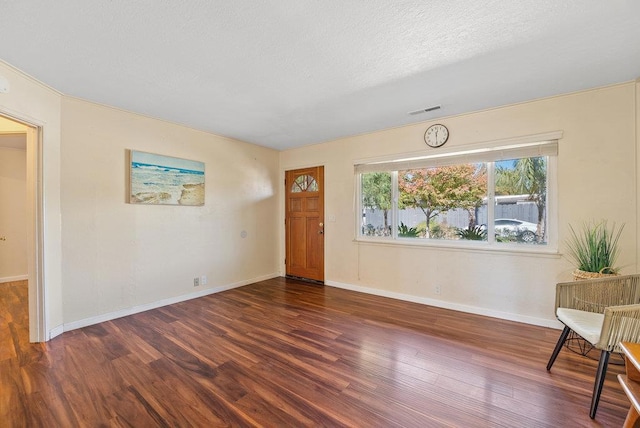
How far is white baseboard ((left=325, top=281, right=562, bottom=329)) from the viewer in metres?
2.88

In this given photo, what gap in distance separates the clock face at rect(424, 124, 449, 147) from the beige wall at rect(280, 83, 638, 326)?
0.25 feet

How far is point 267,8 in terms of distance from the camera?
1595 mm

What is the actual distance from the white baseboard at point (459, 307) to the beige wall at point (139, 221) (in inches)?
79.8

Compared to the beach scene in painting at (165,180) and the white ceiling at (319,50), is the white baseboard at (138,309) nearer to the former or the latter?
the beach scene in painting at (165,180)

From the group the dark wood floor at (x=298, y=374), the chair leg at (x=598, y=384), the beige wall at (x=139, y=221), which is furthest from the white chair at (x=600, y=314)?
the beige wall at (x=139, y=221)

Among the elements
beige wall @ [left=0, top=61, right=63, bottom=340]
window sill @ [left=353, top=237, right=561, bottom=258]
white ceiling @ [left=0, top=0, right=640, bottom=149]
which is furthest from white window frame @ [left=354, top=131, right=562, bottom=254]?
beige wall @ [left=0, top=61, right=63, bottom=340]

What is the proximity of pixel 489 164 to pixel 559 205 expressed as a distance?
83cm

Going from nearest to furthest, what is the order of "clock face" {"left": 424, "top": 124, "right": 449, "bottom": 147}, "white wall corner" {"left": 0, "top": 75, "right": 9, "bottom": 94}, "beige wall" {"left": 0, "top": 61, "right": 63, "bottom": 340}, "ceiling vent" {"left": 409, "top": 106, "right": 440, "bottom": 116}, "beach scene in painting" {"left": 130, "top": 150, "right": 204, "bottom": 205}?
"white wall corner" {"left": 0, "top": 75, "right": 9, "bottom": 94} < "beige wall" {"left": 0, "top": 61, "right": 63, "bottom": 340} < "ceiling vent" {"left": 409, "top": 106, "right": 440, "bottom": 116} < "beach scene in painting" {"left": 130, "top": 150, "right": 204, "bottom": 205} < "clock face" {"left": 424, "top": 124, "right": 449, "bottom": 147}

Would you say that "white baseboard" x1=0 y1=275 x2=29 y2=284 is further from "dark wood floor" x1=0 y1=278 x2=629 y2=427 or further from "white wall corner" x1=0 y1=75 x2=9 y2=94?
"white wall corner" x1=0 y1=75 x2=9 y2=94

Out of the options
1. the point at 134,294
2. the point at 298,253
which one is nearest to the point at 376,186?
the point at 298,253

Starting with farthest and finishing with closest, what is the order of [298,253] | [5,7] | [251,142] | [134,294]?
[298,253]
[251,142]
[134,294]
[5,7]

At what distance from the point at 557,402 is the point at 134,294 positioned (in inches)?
165

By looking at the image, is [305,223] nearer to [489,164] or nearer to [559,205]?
[489,164]

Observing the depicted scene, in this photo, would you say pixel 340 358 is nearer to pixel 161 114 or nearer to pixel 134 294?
pixel 134 294
